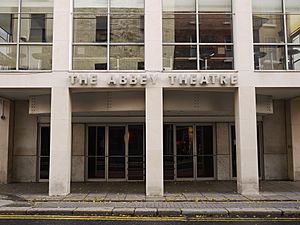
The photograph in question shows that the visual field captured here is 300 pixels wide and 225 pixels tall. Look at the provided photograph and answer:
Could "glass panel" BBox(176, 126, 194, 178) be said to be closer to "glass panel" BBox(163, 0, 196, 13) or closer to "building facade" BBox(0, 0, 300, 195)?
"building facade" BBox(0, 0, 300, 195)

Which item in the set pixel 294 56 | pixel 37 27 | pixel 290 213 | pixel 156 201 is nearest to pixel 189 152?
pixel 156 201

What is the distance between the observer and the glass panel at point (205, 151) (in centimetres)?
1592

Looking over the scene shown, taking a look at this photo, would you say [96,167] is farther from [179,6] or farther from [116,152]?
[179,6]

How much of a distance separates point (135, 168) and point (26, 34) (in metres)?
7.01

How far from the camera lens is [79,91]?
42.7 ft

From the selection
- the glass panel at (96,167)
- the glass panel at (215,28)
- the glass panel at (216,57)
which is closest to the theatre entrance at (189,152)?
the glass panel at (96,167)

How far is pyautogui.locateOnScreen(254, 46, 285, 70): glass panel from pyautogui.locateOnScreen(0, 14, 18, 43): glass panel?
8596 millimetres

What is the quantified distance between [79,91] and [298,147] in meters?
9.55

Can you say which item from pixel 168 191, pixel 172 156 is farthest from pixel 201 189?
pixel 172 156

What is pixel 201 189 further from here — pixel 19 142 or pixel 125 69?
pixel 19 142

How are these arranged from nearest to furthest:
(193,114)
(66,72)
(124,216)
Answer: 1. (124,216)
2. (66,72)
3. (193,114)

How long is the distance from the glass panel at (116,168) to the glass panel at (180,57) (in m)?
5.13

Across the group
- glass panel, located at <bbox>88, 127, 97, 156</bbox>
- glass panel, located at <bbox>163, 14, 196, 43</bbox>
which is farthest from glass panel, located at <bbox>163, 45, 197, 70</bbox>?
glass panel, located at <bbox>88, 127, 97, 156</bbox>

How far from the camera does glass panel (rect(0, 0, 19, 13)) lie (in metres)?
12.8
